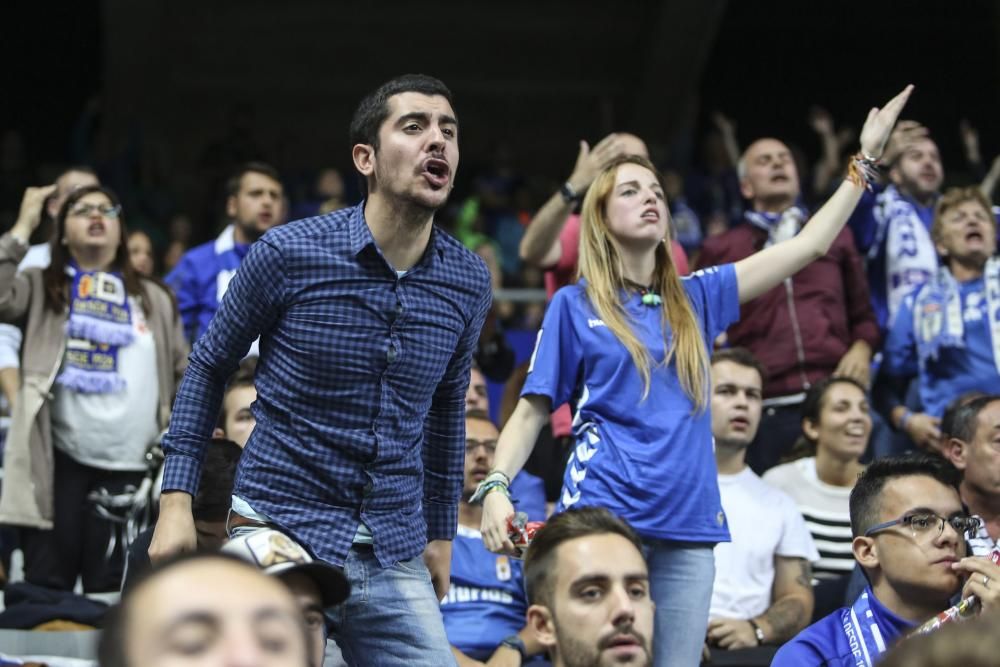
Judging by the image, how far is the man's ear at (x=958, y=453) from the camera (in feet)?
15.5

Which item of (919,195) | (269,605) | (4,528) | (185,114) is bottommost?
(269,605)

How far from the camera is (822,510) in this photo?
5699mm

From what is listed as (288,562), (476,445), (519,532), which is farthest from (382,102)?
(476,445)

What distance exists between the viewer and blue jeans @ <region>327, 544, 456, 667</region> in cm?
298

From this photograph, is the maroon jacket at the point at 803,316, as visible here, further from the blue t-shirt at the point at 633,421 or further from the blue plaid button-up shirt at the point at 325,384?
Result: the blue plaid button-up shirt at the point at 325,384

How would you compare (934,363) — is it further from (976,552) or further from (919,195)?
(976,552)

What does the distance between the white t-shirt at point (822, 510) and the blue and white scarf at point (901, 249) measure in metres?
1.21

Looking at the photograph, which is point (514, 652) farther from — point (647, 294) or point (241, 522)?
point (241, 522)

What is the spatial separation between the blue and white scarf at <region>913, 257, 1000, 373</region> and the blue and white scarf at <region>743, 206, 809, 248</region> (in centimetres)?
66

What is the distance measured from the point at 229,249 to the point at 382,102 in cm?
324

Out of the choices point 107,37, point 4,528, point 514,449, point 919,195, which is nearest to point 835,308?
point 919,195

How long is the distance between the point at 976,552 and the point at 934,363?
2.48 m

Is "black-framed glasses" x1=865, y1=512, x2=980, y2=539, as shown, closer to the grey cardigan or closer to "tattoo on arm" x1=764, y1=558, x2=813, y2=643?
"tattoo on arm" x1=764, y1=558, x2=813, y2=643

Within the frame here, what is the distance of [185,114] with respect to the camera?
48.8 ft
